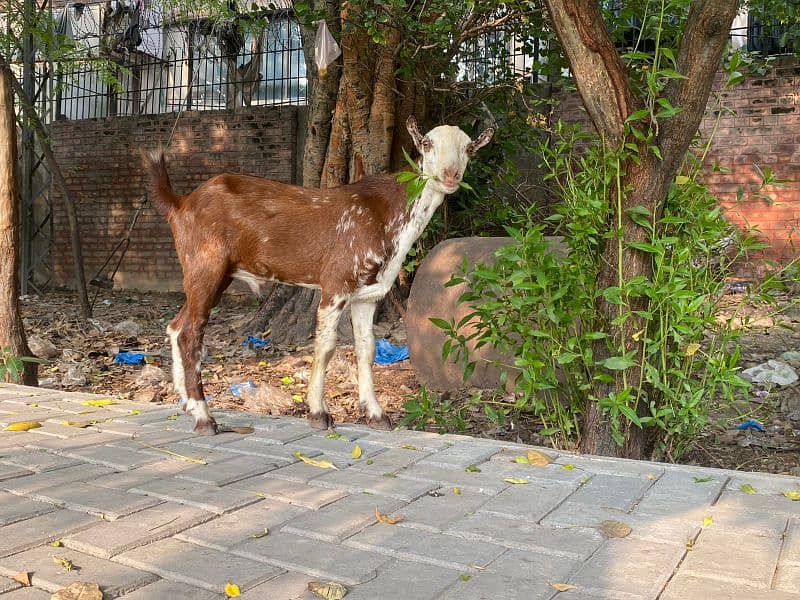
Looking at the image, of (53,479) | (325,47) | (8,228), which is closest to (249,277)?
(53,479)

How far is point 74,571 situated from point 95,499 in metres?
0.72

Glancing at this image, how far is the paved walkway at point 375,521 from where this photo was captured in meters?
2.33

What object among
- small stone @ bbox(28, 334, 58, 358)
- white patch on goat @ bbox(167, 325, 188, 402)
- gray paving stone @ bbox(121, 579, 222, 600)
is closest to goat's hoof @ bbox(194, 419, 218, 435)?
white patch on goat @ bbox(167, 325, 188, 402)

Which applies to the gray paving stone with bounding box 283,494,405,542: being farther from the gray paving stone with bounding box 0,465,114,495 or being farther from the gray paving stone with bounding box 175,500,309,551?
the gray paving stone with bounding box 0,465,114,495

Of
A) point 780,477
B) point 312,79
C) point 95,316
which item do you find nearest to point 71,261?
point 95,316

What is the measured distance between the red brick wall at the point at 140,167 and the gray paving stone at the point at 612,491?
9567 mm

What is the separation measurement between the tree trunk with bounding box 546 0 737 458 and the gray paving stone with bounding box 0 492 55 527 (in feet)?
8.22

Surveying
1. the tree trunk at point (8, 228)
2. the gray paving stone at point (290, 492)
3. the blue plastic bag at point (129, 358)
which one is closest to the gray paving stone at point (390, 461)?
the gray paving stone at point (290, 492)

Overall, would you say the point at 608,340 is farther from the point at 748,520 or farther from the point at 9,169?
the point at 9,169

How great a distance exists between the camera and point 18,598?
2.19m

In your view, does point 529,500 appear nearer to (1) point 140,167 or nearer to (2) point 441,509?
(2) point 441,509

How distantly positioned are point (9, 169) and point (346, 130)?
3359 millimetres

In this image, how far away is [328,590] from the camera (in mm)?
2232

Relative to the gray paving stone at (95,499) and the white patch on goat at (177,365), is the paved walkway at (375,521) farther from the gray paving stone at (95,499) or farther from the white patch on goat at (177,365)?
the white patch on goat at (177,365)
